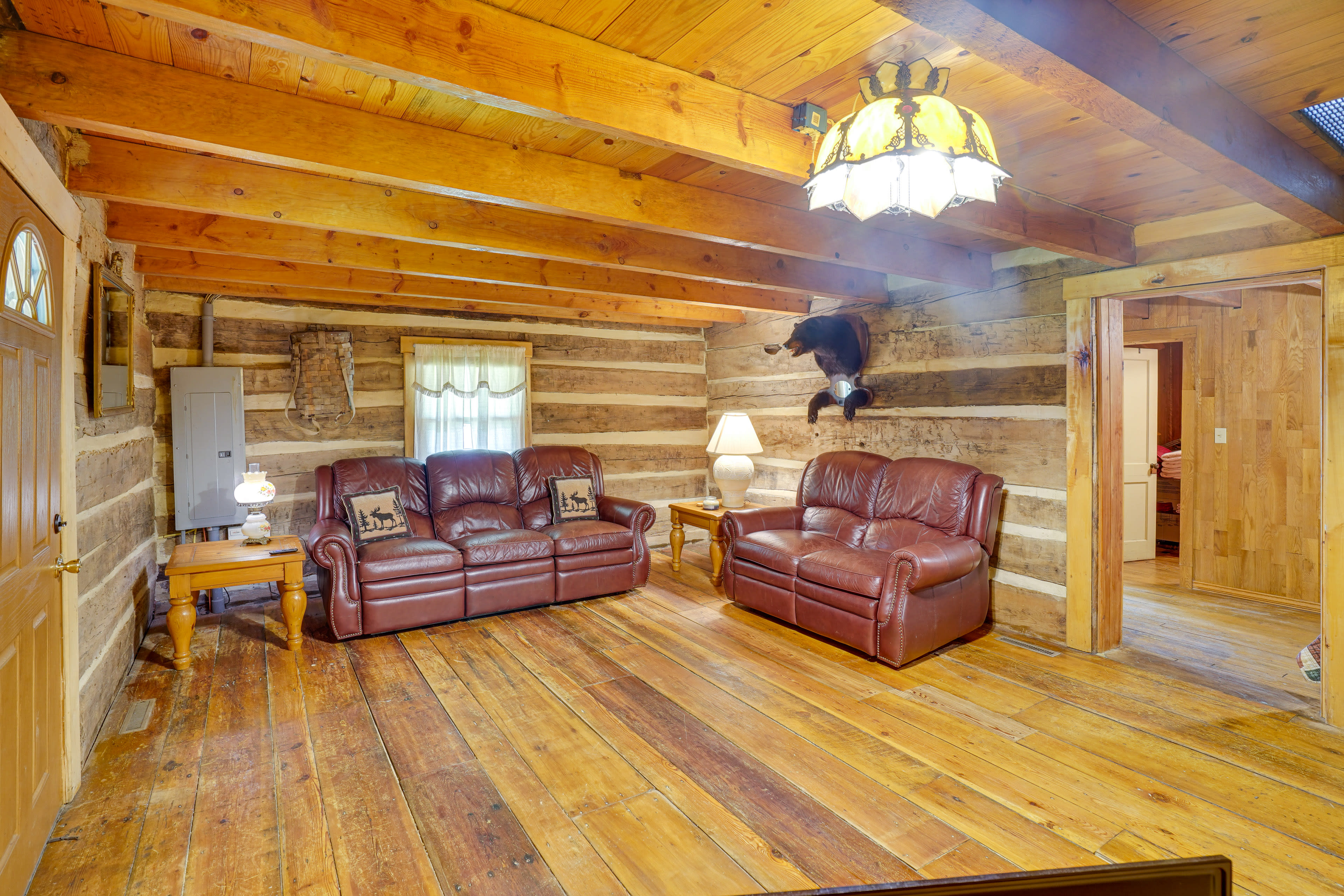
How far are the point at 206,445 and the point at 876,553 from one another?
13.9 feet

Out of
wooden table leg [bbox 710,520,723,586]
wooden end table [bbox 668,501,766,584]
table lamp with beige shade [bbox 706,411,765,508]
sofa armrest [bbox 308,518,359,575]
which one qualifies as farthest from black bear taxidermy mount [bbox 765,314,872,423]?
sofa armrest [bbox 308,518,359,575]

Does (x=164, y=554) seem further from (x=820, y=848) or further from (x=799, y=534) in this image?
(x=820, y=848)

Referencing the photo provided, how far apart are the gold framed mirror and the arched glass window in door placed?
0.78 meters

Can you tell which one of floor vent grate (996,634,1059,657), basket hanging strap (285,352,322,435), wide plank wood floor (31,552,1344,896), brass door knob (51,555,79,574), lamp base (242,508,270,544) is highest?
basket hanging strap (285,352,322,435)

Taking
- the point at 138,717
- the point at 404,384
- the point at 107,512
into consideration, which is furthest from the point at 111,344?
the point at 404,384

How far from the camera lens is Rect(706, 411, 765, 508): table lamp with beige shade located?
500cm

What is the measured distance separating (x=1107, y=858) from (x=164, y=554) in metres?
5.28

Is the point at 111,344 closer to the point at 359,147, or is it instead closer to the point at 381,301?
the point at 359,147

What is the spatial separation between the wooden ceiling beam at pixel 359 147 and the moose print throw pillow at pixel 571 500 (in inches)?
99.3

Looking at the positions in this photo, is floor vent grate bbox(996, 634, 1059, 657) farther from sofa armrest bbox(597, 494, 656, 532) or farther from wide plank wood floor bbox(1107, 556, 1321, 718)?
sofa armrest bbox(597, 494, 656, 532)

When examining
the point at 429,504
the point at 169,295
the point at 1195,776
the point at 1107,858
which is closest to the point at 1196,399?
the point at 1195,776

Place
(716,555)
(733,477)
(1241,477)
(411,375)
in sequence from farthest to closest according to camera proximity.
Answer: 1. (411,375)
2. (733,477)
3. (716,555)
4. (1241,477)

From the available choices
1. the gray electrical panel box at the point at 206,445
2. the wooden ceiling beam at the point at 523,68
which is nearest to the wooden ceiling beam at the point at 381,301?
the gray electrical panel box at the point at 206,445

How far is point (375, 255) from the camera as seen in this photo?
3480 mm
